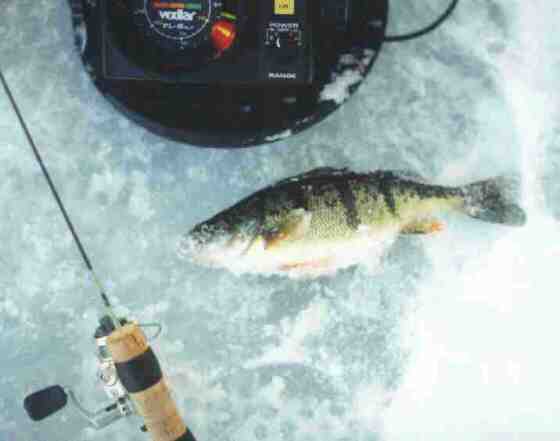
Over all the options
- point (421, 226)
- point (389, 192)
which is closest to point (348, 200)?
point (389, 192)

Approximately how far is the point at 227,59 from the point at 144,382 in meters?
0.80

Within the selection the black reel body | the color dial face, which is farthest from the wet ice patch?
the color dial face

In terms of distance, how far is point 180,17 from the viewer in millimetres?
1569

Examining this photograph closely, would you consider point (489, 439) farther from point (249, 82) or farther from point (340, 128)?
point (249, 82)

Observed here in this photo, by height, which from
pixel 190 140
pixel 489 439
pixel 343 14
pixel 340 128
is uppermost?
pixel 343 14

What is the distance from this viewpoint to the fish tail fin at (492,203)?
1.63 metres

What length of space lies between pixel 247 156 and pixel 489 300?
0.78m

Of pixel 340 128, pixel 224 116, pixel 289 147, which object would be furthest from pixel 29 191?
pixel 340 128

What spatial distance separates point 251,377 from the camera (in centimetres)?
173

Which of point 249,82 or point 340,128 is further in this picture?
point 340,128

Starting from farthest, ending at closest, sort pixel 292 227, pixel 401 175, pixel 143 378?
pixel 401 175
pixel 292 227
pixel 143 378

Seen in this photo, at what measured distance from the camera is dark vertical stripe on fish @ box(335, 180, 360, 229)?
1.56 metres

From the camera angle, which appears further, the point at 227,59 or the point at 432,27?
the point at 432,27

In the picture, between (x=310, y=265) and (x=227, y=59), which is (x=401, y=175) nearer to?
(x=310, y=265)
